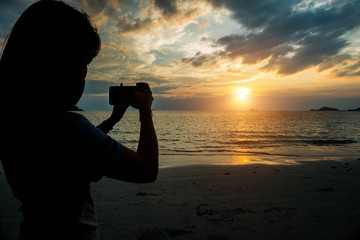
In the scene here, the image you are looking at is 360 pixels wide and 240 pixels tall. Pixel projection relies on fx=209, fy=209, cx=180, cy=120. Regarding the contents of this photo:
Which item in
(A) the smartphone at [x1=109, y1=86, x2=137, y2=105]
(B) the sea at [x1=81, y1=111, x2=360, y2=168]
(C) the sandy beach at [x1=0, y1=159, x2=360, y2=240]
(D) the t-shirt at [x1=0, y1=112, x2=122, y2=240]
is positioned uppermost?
(A) the smartphone at [x1=109, y1=86, x2=137, y2=105]

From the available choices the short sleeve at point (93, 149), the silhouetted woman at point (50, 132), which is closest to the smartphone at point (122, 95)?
the silhouetted woman at point (50, 132)

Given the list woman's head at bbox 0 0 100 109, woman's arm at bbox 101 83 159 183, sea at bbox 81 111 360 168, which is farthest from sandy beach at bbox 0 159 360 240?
sea at bbox 81 111 360 168

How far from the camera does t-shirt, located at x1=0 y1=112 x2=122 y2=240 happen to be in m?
1.00

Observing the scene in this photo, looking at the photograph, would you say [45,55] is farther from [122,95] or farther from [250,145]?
[250,145]

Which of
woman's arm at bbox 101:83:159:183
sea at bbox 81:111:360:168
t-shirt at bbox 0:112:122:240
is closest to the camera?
t-shirt at bbox 0:112:122:240

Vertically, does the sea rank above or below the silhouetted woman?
below

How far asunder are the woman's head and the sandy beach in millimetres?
3643

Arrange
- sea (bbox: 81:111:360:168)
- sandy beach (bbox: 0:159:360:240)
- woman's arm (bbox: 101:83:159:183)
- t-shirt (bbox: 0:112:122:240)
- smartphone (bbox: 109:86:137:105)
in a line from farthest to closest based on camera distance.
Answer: sea (bbox: 81:111:360:168) < sandy beach (bbox: 0:159:360:240) < smartphone (bbox: 109:86:137:105) < woman's arm (bbox: 101:83:159:183) < t-shirt (bbox: 0:112:122:240)

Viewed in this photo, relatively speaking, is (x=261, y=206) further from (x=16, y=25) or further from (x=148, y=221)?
(x=16, y=25)

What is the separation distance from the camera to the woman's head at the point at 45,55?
3.49 ft

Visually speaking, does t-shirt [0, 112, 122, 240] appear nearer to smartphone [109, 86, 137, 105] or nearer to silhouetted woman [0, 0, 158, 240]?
silhouetted woman [0, 0, 158, 240]

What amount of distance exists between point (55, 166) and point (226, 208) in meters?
4.86

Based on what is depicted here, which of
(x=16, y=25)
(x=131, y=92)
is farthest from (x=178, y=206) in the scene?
(x=16, y=25)

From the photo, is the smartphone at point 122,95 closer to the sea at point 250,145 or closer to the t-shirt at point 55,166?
the t-shirt at point 55,166
